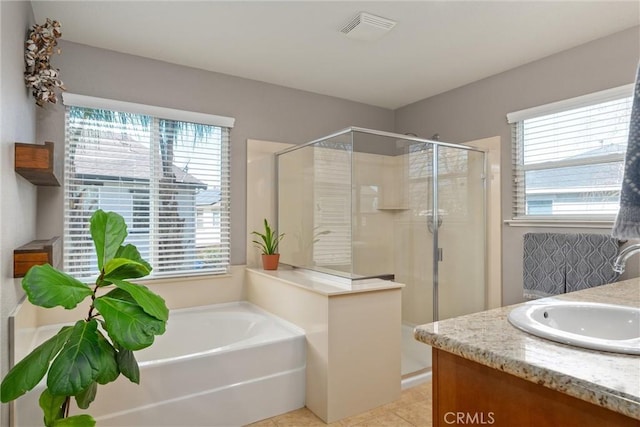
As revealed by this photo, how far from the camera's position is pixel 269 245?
3.27 metres

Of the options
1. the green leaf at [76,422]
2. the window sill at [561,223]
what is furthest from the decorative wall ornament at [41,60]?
the window sill at [561,223]

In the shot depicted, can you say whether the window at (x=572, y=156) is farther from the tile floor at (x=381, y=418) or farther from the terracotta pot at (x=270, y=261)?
the terracotta pot at (x=270, y=261)

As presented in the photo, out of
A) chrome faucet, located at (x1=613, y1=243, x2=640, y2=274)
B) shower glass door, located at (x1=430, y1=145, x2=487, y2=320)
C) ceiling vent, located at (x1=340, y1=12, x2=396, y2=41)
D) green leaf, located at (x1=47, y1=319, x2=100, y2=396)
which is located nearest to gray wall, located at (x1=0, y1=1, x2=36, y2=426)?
green leaf, located at (x1=47, y1=319, x2=100, y2=396)

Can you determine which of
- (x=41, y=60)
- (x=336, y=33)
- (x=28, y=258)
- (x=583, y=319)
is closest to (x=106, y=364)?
(x=28, y=258)

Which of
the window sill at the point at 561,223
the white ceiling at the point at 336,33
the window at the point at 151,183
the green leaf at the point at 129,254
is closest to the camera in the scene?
the green leaf at the point at 129,254

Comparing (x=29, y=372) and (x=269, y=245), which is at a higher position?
(x=269, y=245)

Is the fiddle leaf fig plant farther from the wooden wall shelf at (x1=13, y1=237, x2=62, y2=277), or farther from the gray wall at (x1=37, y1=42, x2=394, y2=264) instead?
the gray wall at (x1=37, y1=42, x2=394, y2=264)

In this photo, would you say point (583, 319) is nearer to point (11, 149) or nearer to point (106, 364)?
point (106, 364)

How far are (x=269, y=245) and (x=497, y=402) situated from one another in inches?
99.5

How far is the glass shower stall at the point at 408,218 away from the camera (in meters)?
3.10

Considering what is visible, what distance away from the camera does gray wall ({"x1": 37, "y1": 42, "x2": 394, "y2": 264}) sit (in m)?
2.59

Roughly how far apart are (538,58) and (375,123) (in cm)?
166

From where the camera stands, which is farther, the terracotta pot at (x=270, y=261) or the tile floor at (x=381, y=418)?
the terracotta pot at (x=270, y=261)

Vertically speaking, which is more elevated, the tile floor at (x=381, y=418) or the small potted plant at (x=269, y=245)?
the small potted plant at (x=269, y=245)
